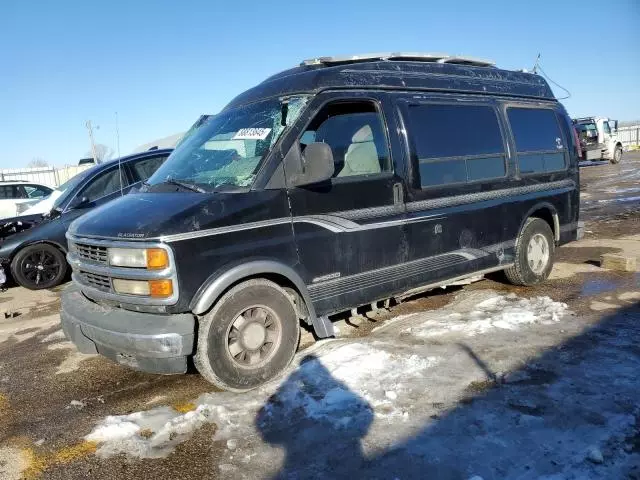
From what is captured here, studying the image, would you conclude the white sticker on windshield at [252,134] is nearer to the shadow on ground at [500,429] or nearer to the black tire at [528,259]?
the shadow on ground at [500,429]

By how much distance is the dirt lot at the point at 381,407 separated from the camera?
2.78 m

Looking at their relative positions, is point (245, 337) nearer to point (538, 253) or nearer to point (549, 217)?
point (538, 253)

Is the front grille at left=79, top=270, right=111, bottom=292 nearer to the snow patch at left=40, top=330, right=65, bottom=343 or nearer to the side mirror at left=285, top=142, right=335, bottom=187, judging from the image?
the side mirror at left=285, top=142, right=335, bottom=187

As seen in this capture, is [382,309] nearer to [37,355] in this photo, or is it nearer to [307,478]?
[307,478]

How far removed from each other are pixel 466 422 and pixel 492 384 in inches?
22.8

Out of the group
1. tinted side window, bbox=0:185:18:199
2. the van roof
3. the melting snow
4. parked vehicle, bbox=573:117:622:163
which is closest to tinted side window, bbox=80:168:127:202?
the van roof

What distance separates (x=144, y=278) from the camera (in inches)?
134

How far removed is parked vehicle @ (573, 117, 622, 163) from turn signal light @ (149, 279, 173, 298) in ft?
99.0

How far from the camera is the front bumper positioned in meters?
3.38

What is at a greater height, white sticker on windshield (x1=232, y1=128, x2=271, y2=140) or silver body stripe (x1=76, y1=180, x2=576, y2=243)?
white sticker on windshield (x1=232, y1=128, x2=271, y2=140)

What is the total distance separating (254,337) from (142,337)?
0.81 meters

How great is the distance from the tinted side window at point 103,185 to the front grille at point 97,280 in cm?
413

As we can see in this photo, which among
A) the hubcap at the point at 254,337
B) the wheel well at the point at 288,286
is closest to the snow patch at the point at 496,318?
the wheel well at the point at 288,286

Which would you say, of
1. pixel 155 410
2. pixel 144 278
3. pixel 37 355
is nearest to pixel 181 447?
pixel 155 410
